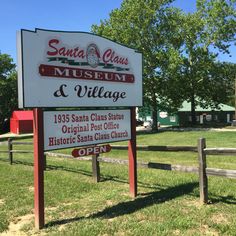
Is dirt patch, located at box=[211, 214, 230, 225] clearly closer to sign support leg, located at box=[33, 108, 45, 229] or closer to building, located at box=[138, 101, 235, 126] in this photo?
sign support leg, located at box=[33, 108, 45, 229]

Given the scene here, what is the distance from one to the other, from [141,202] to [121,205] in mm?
413

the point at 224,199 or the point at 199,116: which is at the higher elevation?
the point at 199,116

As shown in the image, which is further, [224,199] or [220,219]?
[224,199]

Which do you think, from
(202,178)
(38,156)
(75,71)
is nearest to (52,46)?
(75,71)

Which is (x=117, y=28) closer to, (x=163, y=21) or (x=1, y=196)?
(x=163, y=21)

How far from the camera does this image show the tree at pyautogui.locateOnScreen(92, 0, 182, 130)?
4366cm

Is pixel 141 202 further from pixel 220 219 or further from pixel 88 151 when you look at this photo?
pixel 220 219

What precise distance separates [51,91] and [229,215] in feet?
12.0

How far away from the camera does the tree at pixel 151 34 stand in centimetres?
4366

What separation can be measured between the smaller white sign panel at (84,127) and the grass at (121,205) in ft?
4.14

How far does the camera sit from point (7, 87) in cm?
6531

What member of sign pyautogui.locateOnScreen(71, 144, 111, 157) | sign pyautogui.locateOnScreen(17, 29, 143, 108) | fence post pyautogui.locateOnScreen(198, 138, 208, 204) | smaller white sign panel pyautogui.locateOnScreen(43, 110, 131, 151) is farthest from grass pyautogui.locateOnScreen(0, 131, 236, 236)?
sign pyautogui.locateOnScreen(17, 29, 143, 108)

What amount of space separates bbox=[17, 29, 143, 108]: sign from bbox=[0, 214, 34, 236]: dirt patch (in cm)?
204

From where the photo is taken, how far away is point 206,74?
49.8 m
